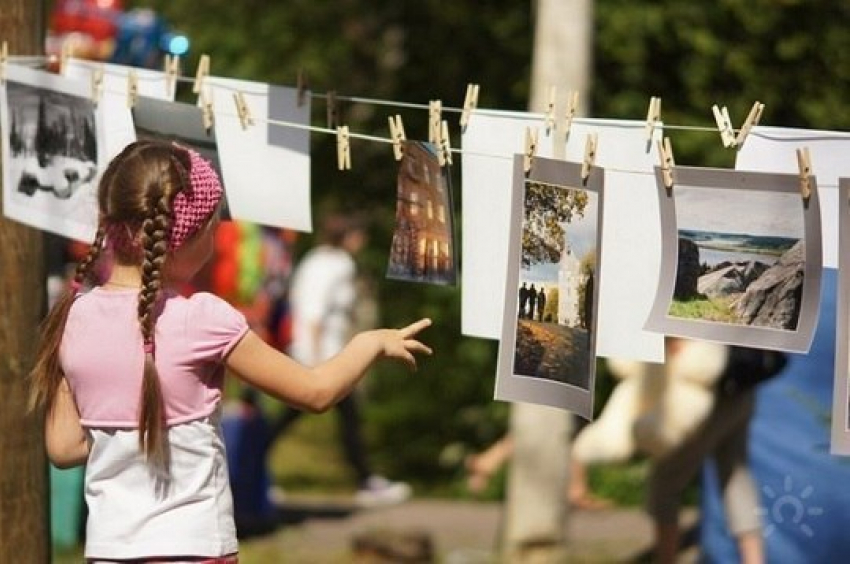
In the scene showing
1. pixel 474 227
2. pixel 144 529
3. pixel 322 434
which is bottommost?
pixel 322 434

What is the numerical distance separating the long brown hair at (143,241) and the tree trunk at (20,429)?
3.37ft

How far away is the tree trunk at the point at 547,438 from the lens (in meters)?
8.47

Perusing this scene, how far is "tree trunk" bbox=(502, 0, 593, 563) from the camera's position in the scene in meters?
8.47

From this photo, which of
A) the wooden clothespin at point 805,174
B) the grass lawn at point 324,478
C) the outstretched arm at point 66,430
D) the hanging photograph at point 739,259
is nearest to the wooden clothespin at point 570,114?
the hanging photograph at point 739,259

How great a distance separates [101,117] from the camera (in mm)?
5562

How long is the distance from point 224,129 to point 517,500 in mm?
3541

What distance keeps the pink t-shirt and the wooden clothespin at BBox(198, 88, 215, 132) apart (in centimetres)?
107

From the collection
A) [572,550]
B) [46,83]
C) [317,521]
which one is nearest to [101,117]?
[46,83]

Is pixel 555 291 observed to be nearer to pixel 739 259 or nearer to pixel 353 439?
pixel 739 259

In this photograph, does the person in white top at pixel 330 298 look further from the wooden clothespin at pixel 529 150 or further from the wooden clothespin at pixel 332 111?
the wooden clothespin at pixel 529 150

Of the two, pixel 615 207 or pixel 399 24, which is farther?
pixel 399 24

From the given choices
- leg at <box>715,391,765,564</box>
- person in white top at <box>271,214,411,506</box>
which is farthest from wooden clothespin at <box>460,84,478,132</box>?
person in white top at <box>271,214,411,506</box>

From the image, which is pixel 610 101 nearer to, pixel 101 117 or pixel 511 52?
pixel 511 52

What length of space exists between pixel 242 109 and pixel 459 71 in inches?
254
